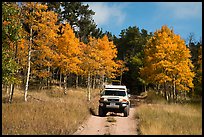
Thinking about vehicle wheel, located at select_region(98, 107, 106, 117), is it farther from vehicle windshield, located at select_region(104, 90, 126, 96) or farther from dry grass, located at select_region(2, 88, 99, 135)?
dry grass, located at select_region(2, 88, 99, 135)

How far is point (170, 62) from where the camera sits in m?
33.9

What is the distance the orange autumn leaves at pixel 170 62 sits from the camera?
1325 inches

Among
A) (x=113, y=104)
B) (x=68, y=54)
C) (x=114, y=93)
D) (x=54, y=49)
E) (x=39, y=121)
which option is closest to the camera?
(x=39, y=121)

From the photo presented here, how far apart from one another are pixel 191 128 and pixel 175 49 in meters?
20.3

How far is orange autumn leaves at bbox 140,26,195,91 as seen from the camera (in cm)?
3366

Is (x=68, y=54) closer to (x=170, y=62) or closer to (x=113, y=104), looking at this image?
(x=170, y=62)

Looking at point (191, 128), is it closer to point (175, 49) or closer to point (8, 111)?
point (8, 111)

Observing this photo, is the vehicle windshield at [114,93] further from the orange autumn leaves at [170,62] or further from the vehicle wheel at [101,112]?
the orange autumn leaves at [170,62]

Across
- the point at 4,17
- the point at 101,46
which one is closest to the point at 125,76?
the point at 101,46

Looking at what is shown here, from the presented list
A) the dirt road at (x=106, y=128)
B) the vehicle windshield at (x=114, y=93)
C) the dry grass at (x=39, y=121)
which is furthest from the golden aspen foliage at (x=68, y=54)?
the dirt road at (x=106, y=128)

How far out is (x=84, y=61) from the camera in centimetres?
3650

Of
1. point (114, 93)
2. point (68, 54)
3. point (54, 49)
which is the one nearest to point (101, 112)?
point (114, 93)

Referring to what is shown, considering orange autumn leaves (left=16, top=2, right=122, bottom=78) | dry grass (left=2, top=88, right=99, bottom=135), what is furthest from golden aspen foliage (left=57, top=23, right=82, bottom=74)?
dry grass (left=2, top=88, right=99, bottom=135)

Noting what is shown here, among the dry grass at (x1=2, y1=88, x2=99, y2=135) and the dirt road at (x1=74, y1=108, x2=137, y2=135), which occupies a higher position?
the dry grass at (x1=2, y1=88, x2=99, y2=135)
